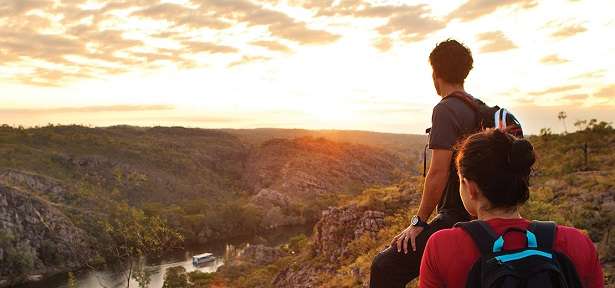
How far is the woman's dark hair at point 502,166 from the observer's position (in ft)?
9.49

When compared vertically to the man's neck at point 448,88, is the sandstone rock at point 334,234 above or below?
below

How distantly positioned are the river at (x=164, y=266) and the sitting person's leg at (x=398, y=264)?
53.3m

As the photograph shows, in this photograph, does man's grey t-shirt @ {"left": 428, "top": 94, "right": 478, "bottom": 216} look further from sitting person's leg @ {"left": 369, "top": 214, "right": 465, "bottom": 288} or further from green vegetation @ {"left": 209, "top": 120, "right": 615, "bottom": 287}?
green vegetation @ {"left": 209, "top": 120, "right": 615, "bottom": 287}

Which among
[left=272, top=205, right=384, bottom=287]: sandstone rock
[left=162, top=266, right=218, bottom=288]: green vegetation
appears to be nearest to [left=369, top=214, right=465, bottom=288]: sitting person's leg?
[left=272, top=205, right=384, bottom=287]: sandstone rock

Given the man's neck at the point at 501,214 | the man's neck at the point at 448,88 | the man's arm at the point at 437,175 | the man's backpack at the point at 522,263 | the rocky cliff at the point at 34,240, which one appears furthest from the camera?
the rocky cliff at the point at 34,240

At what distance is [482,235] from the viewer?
2771 mm

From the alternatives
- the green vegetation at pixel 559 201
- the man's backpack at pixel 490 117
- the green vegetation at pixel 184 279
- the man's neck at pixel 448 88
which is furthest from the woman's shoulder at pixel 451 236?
the green vegetation at pixel 184 279

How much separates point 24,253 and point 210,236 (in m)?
33.8

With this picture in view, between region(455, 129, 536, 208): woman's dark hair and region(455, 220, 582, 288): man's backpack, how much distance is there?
0.65ft

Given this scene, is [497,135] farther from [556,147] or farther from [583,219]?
[556,147]

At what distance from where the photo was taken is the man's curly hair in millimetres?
4305

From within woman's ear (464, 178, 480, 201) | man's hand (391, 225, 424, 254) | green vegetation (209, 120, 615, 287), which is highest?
woman's ear (464, 178, 480, 201)

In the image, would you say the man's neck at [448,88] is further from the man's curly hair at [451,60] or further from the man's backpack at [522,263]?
the man's backpack at [522,263]

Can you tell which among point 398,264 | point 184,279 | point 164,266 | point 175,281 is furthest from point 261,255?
point 398,264
